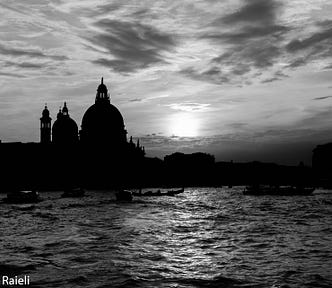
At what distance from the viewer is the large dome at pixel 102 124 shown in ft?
472

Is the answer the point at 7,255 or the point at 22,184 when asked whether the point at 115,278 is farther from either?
the point at 22,184

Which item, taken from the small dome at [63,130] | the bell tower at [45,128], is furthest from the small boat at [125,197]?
the bell tower at [45,128]

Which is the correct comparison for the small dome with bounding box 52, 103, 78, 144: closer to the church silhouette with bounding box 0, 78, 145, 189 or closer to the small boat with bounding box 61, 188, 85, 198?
the church silhouette with bounding box 0, 78, 145, 189

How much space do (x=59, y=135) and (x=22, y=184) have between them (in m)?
24.7

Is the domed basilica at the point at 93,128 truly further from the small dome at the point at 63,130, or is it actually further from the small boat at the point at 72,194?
the small boat at the point at 72,194

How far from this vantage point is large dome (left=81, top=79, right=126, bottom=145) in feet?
472

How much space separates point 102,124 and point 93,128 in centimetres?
287

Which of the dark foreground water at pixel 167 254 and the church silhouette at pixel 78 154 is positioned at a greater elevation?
the church silhouette at pixel 78 154

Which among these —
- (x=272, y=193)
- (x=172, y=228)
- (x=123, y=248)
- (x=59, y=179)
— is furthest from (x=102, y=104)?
(x=123, y=248)

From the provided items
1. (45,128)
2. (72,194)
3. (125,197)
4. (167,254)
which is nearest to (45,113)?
(45,128)

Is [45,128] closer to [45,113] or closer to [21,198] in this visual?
[45,113]

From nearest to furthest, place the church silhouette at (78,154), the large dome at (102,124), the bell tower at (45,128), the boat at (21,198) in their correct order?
1. the boat at (21,198)
2. the church silhouette at (78,154)
3. the large dome at (102,124)
4. the bell tower at (45,128)

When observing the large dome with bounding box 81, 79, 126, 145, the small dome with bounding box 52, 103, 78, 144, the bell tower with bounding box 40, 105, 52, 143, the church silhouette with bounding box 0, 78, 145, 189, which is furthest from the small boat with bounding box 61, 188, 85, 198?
the bell tower with bounding box 40, 105, 52, 143

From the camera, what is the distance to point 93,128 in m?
143
